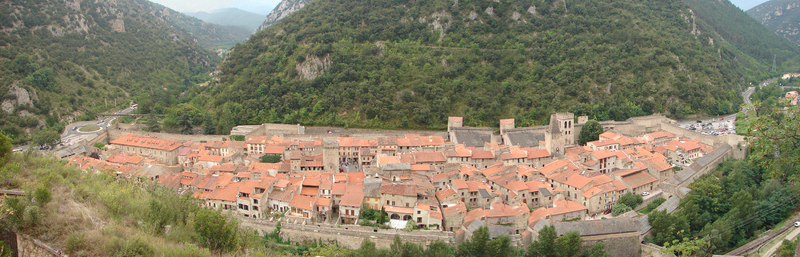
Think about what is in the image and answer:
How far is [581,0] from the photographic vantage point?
196 feet

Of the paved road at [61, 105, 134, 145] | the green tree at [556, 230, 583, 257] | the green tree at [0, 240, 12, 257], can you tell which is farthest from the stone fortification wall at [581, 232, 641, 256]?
the paved road at [61, 105, 134, 145]

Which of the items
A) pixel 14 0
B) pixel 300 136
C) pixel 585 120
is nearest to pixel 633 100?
pixel 585 120

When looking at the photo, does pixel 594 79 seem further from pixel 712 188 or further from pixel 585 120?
pixel 712 188

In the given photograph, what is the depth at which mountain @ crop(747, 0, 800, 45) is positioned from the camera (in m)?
109

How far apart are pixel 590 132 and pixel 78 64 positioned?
57960 millimetres

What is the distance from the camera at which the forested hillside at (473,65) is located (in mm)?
45281

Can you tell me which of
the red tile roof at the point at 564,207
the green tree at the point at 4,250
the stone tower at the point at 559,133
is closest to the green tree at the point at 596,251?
the red tile roof at the point at 564,207

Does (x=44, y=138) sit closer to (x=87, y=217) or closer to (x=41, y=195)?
(x=41, y=195)

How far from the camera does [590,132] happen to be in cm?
3756

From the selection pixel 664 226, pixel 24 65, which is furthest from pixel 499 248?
pixel 24 65

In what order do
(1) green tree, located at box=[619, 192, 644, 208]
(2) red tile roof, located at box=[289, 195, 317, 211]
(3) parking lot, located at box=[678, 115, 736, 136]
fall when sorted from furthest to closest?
(3) parking lot, located at box=[678, 115, 736, 136] < (1) green tree, located at box=[619, 192, 644, 208] < (2) red tile roof, located at box=[289, 195, 317, 211]

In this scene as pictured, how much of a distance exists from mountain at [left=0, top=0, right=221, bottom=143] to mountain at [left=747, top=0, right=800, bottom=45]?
412ft

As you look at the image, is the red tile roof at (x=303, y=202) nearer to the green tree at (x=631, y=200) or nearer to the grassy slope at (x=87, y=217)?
the grassy slope at (x=87, y=217)

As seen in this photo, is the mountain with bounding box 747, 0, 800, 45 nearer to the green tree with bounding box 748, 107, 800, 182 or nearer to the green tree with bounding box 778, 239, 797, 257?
the green tree with bounding box 778, 239, 797, 257
